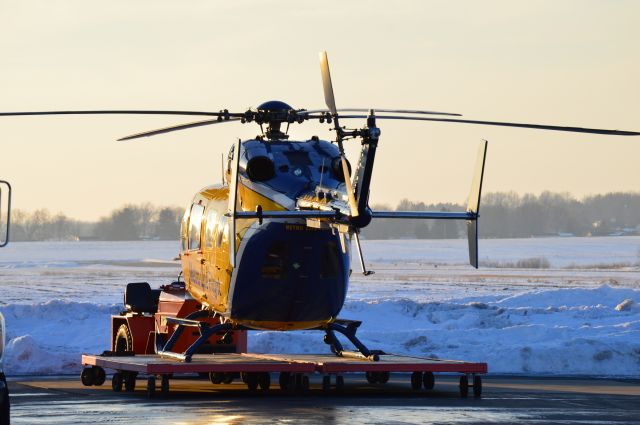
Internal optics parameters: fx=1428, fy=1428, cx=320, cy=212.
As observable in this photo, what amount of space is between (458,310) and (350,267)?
57.0ft

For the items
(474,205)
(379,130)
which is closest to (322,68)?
(379,130)

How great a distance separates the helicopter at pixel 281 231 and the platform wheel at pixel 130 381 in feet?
2.32

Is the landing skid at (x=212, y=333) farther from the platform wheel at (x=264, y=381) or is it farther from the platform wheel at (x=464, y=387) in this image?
the platform wheel at (x=464, y=387)

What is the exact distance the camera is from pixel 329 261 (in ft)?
73.4

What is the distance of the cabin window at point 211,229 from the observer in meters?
23.8

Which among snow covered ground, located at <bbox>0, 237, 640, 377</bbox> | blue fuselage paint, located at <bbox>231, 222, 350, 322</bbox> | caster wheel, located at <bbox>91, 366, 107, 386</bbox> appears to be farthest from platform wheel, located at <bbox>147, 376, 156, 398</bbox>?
snow covered ground, located at <bbox>0, 237, 640, 377</bbox>

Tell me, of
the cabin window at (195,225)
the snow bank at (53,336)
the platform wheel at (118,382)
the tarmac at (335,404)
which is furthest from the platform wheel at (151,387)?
the snow bank at (53,336)

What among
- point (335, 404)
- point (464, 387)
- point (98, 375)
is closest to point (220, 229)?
point (98, 375)

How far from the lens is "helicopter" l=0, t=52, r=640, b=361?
68.9ft

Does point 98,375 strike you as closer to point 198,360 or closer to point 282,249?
point 198,360

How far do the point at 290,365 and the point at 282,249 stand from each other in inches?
71.3

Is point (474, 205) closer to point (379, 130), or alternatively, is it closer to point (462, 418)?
point (379, 130)

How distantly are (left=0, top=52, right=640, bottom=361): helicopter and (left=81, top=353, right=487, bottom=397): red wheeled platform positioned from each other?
1.77 ft

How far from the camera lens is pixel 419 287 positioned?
6862 centimetres
